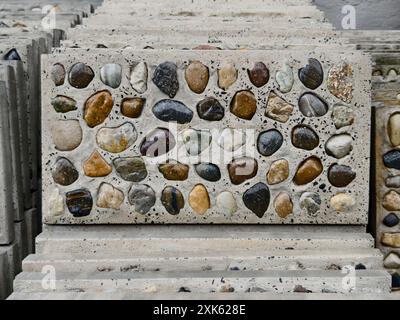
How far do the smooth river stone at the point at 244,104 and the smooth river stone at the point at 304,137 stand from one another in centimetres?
A: 15

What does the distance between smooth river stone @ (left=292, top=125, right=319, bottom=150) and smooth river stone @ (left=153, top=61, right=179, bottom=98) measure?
409 millimetres

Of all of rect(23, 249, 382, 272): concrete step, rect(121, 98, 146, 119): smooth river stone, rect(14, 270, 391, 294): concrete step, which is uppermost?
rect(121, 98, 146, 119): smooth river stone

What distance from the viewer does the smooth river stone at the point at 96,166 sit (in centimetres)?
169

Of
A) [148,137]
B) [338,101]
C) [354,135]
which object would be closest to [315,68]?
[338,101]

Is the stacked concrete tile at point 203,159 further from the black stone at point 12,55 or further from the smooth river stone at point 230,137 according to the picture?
the black stone at point 12,55

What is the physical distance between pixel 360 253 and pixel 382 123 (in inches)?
17.0

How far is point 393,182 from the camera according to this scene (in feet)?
5.79

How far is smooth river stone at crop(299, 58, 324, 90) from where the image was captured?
1.68 m

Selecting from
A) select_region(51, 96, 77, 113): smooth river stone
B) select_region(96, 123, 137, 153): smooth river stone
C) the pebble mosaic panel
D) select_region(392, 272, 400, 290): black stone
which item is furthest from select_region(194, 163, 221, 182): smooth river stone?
select_region(392, 272, 400, 290): black stone

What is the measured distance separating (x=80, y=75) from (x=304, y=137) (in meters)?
0.73

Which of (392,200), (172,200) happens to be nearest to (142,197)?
(172,200)

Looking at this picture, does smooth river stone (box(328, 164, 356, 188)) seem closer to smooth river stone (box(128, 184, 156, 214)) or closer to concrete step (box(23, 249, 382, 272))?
concrete step (box(23, 249, 382, 272))

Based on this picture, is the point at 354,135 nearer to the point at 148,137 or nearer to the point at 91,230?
the point at 148,137

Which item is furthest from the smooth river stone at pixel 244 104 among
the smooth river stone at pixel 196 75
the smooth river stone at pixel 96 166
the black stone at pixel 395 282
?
the black stone at pixel 395 282
